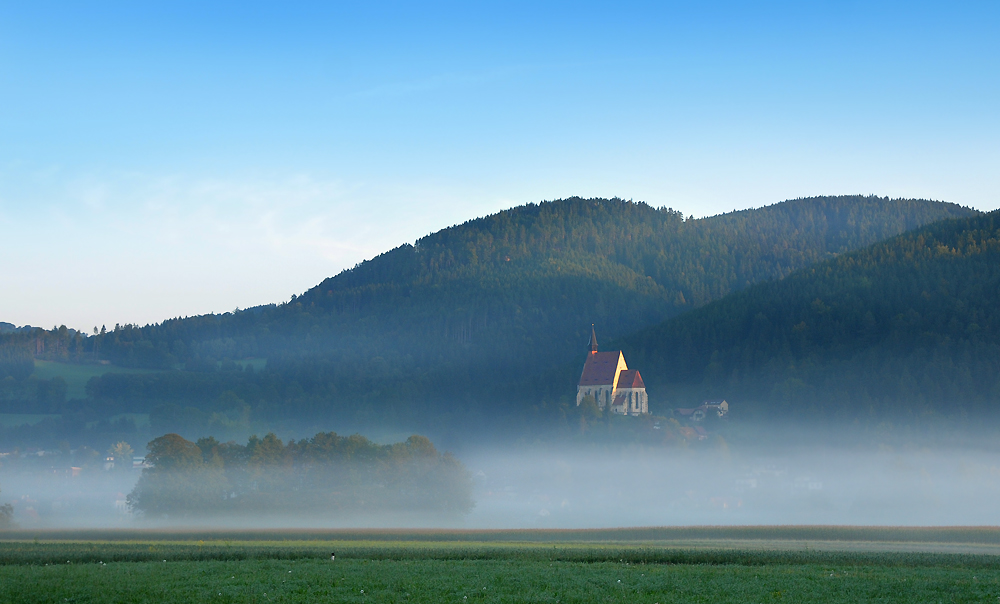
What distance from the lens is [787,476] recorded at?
470ft

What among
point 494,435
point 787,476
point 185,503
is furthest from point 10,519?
point 494,435

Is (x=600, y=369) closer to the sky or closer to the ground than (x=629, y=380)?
closer to the sky

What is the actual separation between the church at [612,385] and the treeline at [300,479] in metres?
76.6

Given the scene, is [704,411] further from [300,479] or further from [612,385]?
[300,479]

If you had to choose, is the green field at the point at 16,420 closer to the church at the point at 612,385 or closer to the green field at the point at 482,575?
the church at the point at 612,385

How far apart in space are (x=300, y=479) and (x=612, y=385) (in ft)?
307

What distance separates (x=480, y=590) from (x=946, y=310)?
622ft

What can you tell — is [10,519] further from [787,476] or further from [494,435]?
[494,435]

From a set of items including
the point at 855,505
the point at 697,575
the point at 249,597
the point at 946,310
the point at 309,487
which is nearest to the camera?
the point at 249,597

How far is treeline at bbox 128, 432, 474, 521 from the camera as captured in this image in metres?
94.2

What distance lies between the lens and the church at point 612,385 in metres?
182

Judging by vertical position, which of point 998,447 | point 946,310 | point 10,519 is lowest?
point 10,519

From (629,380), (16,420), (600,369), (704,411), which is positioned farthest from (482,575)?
(16,420)

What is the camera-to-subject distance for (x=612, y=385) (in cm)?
18400
